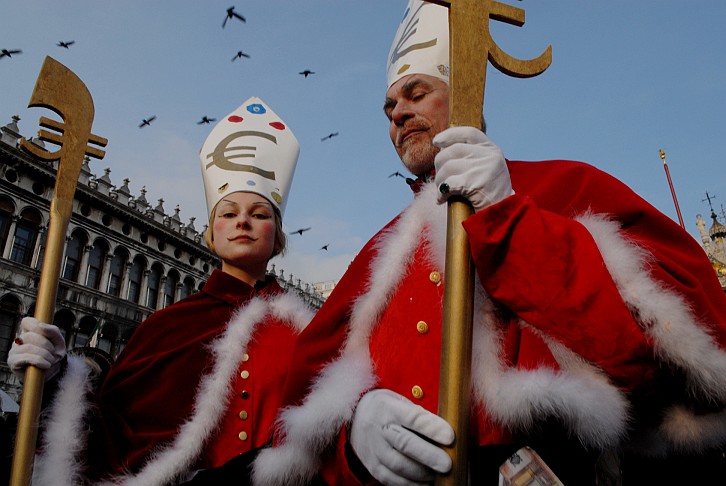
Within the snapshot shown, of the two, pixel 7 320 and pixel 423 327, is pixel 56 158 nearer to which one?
pixel 423 327

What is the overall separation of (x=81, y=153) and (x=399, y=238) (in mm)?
2429

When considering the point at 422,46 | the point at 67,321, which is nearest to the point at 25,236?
the point at 67,321

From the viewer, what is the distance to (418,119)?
246cm

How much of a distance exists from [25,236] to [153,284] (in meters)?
6.93

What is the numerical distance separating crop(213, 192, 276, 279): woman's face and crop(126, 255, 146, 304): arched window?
950 inches

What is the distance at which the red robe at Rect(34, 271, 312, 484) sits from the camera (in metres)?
3.04

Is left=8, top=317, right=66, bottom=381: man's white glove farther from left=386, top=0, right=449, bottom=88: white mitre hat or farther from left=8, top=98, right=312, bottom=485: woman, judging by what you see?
left=386, top=0, right=449, bottom=88: white mitre hat

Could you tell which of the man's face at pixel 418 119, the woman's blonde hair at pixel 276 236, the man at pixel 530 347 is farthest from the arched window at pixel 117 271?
the man at pixel 530 347

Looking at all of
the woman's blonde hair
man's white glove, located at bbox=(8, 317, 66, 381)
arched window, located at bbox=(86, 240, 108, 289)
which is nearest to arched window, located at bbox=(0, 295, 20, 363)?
arched window, located at bbox=(86, 240, 108, 289)

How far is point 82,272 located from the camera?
2334cm

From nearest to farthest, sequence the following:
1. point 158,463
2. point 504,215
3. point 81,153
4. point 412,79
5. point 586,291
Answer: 1. point 586,291
2. point 504,215
3. point 412,79
4. point 158,463
5. point 81,153

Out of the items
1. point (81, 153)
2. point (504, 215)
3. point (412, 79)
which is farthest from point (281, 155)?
point (504, 215)

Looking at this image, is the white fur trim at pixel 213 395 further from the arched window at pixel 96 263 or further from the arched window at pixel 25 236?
the arched window at pixel 96 263

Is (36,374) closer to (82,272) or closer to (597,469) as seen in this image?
(597,469)
